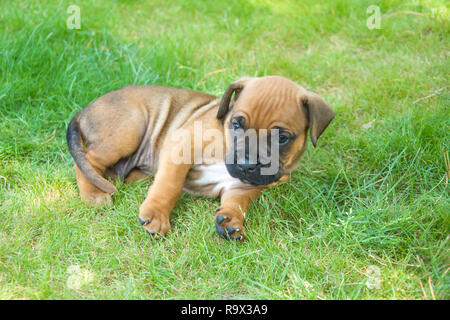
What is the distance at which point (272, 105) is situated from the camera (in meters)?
3.82

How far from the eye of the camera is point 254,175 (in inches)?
148

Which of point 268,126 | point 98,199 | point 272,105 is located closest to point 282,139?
point 268,126

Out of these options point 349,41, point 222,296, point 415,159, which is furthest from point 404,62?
point 222,296

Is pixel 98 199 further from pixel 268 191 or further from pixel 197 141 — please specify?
pixel 268 191

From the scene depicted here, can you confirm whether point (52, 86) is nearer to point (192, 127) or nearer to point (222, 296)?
point (192, 127)

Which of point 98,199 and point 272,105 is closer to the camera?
point 272,105

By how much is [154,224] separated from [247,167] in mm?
954

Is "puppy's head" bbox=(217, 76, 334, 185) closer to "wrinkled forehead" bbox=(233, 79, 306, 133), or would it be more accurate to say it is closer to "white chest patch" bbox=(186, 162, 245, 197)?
"wrinkled forehead" bbox=(233, 79, 306, 133)

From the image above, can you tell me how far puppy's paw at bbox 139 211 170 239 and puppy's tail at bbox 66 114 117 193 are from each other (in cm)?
52

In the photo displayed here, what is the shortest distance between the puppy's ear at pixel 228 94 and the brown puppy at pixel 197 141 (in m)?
0.01

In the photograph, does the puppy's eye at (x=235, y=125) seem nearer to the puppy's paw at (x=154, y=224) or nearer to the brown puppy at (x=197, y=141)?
the brown puppy at (x=197, y=141)

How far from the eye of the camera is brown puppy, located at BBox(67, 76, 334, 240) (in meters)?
3.81

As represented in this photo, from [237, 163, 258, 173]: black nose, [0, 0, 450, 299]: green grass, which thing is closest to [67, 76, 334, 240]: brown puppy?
[237, 163, 258, 173]: black nose

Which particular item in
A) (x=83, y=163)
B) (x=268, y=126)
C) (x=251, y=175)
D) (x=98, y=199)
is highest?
(x=268, y=126)
